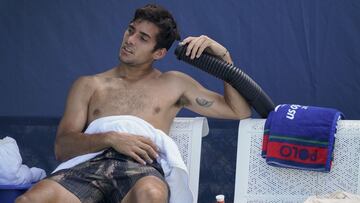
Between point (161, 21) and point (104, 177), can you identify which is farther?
point (161, 21)

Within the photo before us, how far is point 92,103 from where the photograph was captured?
3463 millimetres

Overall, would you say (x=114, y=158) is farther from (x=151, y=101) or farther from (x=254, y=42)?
(x=254, y=42)

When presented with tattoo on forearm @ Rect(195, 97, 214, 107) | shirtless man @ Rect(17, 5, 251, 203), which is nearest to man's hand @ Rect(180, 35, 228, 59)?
shirtless man @ Rect(17, 5, 251, 203)

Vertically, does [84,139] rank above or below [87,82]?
below

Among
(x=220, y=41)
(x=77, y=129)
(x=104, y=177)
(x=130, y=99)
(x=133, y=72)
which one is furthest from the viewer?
(x=220, y=41)

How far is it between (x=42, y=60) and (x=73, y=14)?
A: 333 mm

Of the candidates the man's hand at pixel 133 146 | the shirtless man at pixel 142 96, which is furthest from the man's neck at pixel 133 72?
the man's hand at pixel 133 146

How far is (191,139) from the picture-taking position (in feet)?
11.3

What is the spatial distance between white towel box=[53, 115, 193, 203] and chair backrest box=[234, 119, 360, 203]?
0.32 meters

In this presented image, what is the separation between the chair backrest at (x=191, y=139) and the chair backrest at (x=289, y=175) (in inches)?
8.1

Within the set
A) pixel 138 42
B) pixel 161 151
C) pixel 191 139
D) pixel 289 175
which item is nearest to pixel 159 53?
pixel 138 42

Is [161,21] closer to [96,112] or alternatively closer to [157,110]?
[157,110]

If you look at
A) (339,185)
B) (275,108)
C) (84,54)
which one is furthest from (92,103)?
(339,185)

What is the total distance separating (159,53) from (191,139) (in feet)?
1.67
